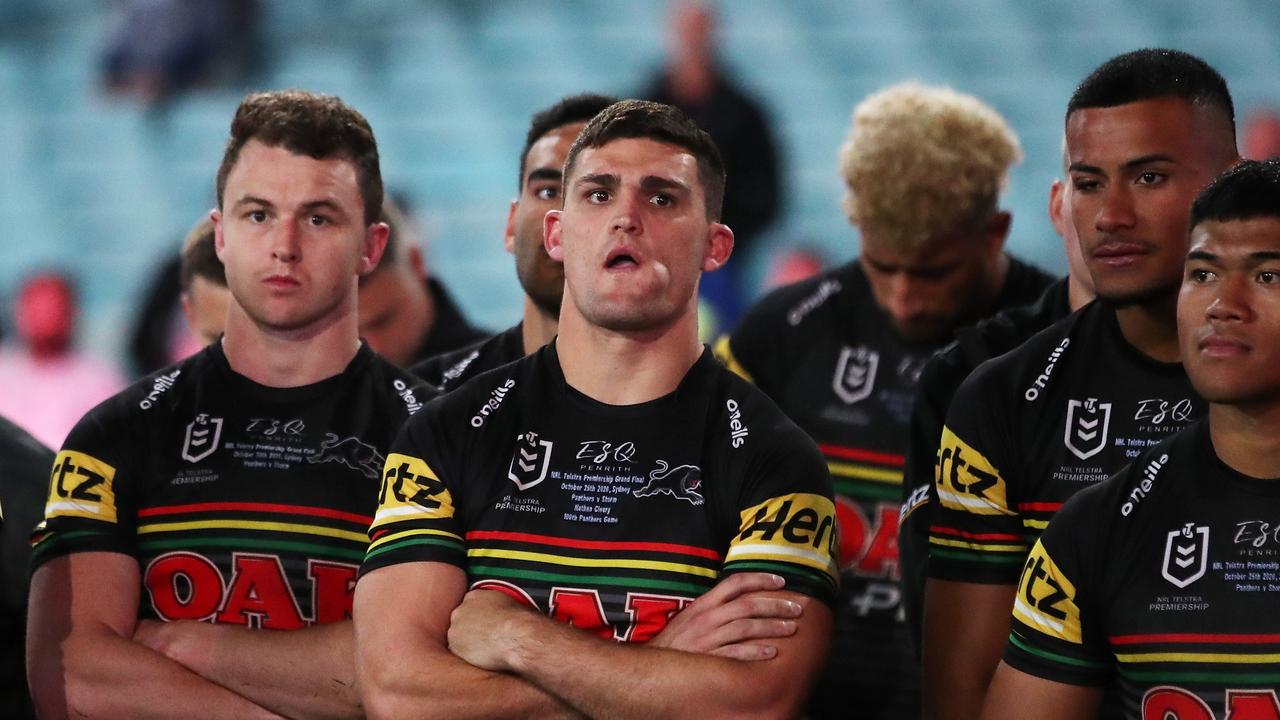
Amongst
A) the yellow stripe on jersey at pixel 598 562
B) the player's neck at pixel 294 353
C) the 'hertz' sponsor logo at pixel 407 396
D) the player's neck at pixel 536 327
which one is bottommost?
the yellow stripe on jersey at pixel 598 562

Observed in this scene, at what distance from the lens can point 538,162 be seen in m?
4.93

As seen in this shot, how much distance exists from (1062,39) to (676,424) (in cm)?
866

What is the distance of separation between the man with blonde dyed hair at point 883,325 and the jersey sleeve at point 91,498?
2.15 meters

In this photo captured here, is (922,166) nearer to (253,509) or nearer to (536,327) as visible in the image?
(536,327)

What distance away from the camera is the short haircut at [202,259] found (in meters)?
5.36

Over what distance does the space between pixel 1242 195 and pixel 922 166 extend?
1791 millimetres

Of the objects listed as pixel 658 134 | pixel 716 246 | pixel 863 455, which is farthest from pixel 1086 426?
pixel 863 455

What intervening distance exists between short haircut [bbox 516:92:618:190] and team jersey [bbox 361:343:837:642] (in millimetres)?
1380

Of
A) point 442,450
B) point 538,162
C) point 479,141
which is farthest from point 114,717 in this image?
point 479,141

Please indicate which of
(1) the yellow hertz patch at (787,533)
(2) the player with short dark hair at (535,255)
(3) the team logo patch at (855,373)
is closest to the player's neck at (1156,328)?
(1) the yellow hertz patch at (787,533)

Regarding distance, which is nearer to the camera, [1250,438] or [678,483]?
[1250,438]

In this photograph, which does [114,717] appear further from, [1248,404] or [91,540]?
[1248,404]

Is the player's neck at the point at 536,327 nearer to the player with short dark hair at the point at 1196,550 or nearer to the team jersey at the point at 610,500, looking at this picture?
the team jersey at the point at 610,500

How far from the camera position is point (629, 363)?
3787mm
